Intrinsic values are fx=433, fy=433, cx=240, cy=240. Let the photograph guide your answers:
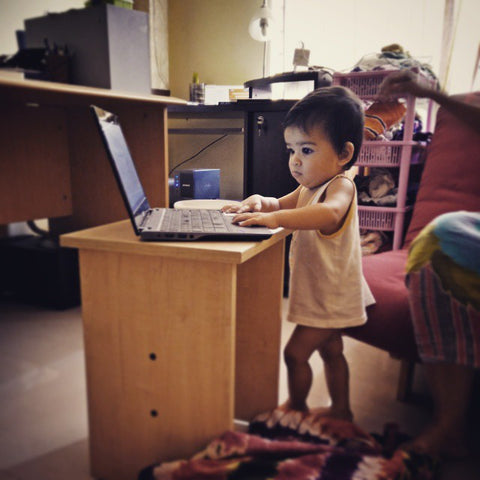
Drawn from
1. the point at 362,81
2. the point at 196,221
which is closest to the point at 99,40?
the point at 196,221

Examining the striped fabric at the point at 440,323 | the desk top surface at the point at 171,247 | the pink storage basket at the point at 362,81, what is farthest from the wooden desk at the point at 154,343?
the pink storage basket at the point at 362,81

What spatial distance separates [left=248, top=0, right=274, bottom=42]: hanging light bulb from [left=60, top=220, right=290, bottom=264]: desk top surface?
8.63ft

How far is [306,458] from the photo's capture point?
869 millimetres

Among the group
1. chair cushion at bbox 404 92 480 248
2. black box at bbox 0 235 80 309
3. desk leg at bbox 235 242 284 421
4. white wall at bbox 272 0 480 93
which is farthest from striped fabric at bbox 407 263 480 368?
white wall at bbox 272 0 480 93

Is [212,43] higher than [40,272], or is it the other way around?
[212,43]

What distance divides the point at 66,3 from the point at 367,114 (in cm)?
171

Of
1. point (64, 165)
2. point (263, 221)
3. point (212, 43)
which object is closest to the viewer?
point (263, 221)

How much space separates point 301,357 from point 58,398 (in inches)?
28.8

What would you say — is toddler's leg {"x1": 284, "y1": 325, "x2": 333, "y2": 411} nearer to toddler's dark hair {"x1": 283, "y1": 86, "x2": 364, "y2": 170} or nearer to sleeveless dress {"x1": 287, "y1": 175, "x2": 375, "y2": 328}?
sleeveless dress {"x1": 287, "y1": 175, "x2": 375, "y2": 328}

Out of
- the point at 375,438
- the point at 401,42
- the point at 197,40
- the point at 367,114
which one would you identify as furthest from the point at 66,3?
the point at 375,438

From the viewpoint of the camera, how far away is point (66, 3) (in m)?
2.34

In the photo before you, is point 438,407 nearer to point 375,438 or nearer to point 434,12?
Answer: point 375,438

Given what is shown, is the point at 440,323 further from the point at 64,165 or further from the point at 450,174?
the point at 64,165

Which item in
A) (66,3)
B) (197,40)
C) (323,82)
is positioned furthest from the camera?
(197,40)
